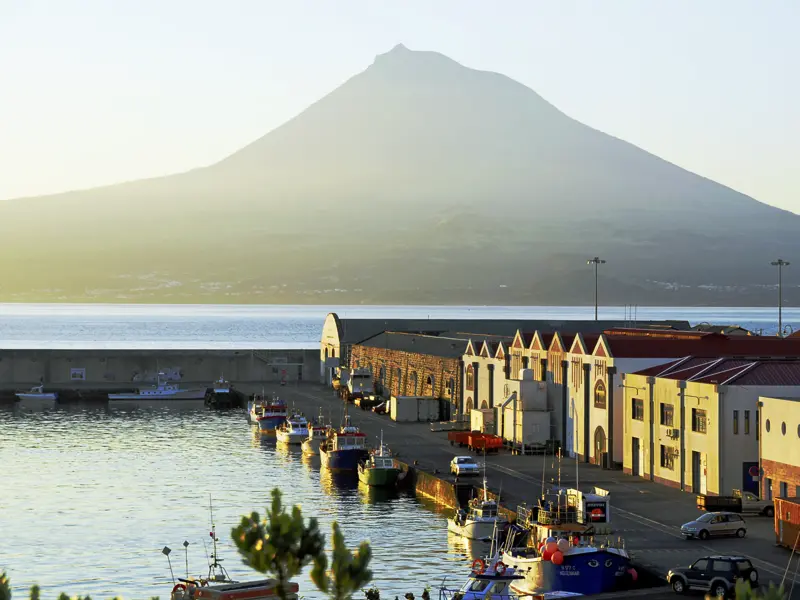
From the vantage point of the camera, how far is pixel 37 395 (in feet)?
445

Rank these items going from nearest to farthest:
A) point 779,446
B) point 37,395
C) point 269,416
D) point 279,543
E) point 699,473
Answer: point 279,543 < point 779,446 < point 699,473 < point 269,416 < point 37,395

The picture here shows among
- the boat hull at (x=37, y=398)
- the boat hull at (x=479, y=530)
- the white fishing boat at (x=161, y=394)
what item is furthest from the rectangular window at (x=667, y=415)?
the boat hull at (x=37, y=398)

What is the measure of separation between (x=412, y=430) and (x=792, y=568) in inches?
2151

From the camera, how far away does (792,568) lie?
1731 inches

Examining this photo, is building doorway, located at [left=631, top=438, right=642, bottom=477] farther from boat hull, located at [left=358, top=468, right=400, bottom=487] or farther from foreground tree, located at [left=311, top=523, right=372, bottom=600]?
foreground tree, located at [left=311, top=523, right=372, bottom=600]

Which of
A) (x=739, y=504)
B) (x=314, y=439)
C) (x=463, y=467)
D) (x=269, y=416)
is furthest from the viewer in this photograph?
(x=269, y=416)

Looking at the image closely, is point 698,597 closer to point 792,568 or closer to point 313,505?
point 792,568

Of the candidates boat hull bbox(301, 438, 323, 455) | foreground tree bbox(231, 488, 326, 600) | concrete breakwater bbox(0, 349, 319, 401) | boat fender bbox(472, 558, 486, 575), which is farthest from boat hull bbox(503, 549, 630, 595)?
concrete breakwater bbox(0, 349, 319, 401)

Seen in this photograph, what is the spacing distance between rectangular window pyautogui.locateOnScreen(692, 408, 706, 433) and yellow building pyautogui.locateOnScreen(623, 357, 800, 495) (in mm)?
43

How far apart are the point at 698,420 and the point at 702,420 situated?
39cm

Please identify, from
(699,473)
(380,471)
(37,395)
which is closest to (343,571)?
(699,473)

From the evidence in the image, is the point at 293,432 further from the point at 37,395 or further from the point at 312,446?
the point at 37,395

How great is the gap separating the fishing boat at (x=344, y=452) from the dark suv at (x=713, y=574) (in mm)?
40100

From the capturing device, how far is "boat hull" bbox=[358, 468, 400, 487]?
72500mm
